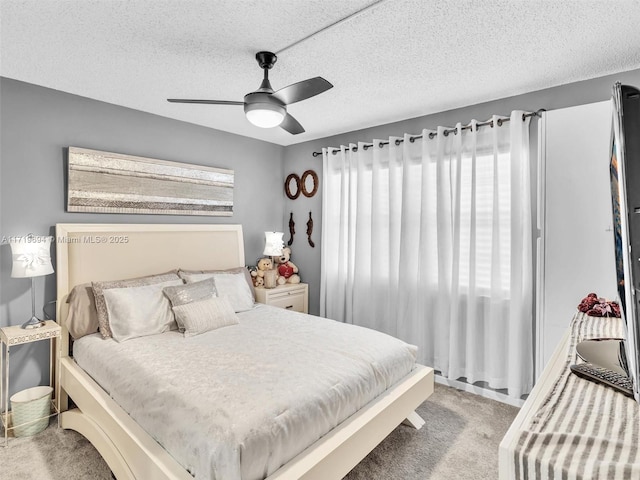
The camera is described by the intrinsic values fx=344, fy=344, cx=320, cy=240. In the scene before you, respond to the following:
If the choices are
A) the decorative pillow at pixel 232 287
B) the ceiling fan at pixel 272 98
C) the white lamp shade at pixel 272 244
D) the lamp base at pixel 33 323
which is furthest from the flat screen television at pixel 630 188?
the white lamp shade at pixel 272 244

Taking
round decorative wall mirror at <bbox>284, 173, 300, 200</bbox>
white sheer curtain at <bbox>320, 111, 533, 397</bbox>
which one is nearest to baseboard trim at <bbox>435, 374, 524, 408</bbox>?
white sheer curtain at <bbox>320, 111, 533, 397</bbox>

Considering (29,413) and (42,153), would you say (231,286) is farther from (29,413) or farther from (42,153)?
(42,153)

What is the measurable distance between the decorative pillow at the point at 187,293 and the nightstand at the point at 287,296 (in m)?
0.92

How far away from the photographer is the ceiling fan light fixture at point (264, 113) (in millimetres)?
2041

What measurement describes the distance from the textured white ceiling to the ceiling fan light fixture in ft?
1.28

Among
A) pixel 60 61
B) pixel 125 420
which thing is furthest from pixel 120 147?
pixel 125 420

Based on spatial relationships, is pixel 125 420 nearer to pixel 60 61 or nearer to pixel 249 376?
pixel 249 376

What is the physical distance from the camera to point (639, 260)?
0.65 m

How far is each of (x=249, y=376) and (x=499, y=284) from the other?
7.18ft

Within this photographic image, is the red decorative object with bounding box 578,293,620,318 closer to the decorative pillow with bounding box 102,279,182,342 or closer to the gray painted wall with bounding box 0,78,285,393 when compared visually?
the decorative pillow with bounding box 102,279,182,342

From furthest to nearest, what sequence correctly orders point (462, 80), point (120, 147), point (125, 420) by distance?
point (120, 147), point (462, 80), point (125, 420)

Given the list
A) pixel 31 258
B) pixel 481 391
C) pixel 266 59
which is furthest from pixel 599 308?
pixel 31 258

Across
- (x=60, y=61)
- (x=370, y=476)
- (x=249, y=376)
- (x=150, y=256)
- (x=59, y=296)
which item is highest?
(x=60, y=61)

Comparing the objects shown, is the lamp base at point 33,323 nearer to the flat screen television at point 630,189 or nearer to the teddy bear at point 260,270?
the teddy bear at point 260,270
